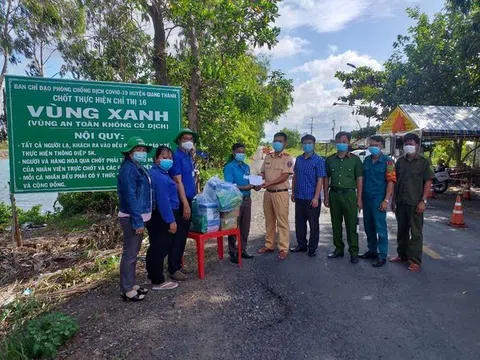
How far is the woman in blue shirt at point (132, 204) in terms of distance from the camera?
3.63 m

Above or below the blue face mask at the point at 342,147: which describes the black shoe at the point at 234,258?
below

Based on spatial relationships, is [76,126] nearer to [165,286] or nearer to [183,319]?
[165,286]

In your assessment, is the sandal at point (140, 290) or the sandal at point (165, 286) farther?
the sandal at point (165, 286)

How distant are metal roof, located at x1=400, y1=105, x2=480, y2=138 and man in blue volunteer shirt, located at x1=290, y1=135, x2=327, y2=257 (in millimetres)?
7058

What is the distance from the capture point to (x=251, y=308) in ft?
12.1

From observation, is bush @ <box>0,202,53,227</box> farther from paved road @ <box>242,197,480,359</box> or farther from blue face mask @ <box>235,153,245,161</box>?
paved road @ <box>242,197,480,359</box>

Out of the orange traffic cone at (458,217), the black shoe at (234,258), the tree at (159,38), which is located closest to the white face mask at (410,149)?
the black shoe at (234,258)

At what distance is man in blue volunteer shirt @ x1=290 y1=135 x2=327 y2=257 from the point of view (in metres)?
5.13

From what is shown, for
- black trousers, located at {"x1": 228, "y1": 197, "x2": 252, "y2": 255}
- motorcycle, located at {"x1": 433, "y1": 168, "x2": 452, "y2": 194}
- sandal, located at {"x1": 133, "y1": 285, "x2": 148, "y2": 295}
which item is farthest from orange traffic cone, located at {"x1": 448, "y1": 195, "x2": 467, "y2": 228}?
sandal, located at {"x1": 133, "y1": 285, "x2": 148, "y2": 295}

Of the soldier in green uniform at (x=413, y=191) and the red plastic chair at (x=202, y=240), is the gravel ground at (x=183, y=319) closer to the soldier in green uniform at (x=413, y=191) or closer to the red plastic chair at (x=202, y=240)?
the red plastic chair at (x=202, y=240)

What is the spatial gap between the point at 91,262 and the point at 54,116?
Result: 2.04 metres

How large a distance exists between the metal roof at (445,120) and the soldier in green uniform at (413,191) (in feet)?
22.0

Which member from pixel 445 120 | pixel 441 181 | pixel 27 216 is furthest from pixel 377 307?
pixel 441 181

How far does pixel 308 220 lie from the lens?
5.34m
